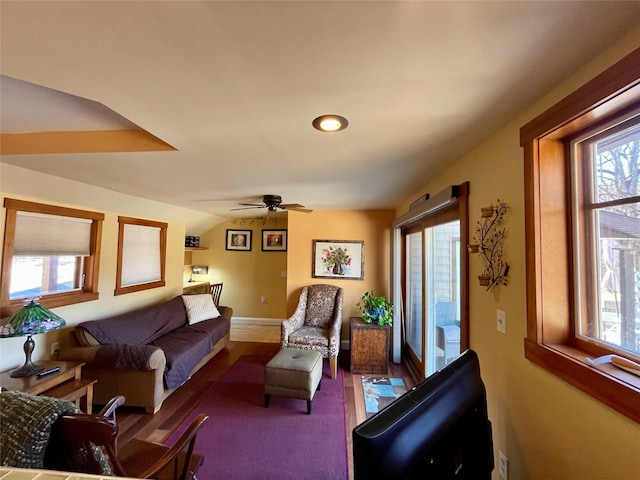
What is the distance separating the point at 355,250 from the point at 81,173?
3426 millimetres

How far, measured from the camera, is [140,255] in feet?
12.7

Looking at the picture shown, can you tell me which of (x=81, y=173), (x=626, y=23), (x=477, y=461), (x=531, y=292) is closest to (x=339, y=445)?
(x=477, y=461)

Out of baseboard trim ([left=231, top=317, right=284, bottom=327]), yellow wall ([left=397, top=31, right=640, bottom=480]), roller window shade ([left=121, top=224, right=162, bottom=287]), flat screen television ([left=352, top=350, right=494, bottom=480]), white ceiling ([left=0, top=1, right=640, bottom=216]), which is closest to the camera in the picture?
flat screen television ([left=352, top=350, right=494, bottom=480])

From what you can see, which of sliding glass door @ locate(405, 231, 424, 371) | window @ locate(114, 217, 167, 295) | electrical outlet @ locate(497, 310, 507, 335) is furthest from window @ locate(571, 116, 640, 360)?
window @ locate(114, 217, 167, 295)

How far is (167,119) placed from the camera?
1378 millimetres

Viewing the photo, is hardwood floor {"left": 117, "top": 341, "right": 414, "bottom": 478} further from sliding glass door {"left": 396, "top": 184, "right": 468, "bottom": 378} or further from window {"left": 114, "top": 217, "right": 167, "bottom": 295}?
window {"left": 114, "top": 217, "right": 167, "bottom": 295}

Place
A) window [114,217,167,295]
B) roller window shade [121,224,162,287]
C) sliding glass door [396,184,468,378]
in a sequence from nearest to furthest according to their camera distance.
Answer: sliding glass door [396,184,468,378], window [114,217,167,295], roller window shade [121,224,162,287]

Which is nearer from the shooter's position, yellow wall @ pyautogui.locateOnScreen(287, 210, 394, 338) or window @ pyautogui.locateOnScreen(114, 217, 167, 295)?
window @ pyautogui.locateOnScreen(114, 217, 167, 295)

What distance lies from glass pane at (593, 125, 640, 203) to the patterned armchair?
293 centimetres

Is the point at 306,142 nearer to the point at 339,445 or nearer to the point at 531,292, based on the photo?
the point at 531,292

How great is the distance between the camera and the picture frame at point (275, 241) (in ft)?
19.1

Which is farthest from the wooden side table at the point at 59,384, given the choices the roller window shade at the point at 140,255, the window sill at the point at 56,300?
the roller window shade at the point at 140,255

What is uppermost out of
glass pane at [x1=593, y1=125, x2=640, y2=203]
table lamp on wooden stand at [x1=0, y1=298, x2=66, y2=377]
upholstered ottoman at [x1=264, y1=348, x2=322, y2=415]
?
glass pane at [x1=593, y1=125, x2=640, y2=203]

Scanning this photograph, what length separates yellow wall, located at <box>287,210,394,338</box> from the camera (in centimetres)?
434
